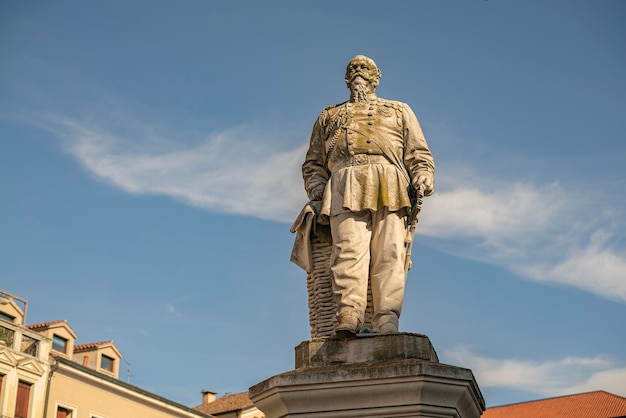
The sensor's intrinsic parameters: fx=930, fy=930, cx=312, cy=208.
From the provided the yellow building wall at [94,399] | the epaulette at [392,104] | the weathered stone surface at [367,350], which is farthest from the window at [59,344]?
the weathered stone surface at [367,350]

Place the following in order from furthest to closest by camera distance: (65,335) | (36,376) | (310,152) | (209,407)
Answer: (209,407), (65,335), (36,376), (310,152)

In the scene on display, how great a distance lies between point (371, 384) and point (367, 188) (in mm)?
2243

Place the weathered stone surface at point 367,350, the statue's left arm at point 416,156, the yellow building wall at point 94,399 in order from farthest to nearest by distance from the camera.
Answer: the yellow building wall at point 94,399
the statue's left arm at point 416,156
the weathered stone surface at point 367,350

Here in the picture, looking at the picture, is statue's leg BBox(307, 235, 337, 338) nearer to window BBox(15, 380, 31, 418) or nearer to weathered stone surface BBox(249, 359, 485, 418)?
weathered stone surface BBox(249, 359, 485, 418)

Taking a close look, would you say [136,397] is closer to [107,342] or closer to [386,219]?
[107,342]

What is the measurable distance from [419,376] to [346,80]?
3.93 metres

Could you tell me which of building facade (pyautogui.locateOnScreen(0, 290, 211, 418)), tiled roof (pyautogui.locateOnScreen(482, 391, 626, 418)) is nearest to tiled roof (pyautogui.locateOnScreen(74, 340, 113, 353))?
building facade (pyautogui.locateOnScreen(0, 290, 211, 418))

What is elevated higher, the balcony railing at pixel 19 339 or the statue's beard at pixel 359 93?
the balcony railing at pixel 19 339

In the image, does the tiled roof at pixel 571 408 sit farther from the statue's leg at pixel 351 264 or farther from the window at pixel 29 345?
the statue's leg at pixel 351 264

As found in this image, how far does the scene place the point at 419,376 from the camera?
8562mm

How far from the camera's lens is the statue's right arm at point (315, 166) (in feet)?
34.8

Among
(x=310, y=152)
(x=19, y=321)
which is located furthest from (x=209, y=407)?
(x=310, y=152)

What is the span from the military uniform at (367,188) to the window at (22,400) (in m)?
29.3

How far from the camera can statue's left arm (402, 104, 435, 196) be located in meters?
10.2
